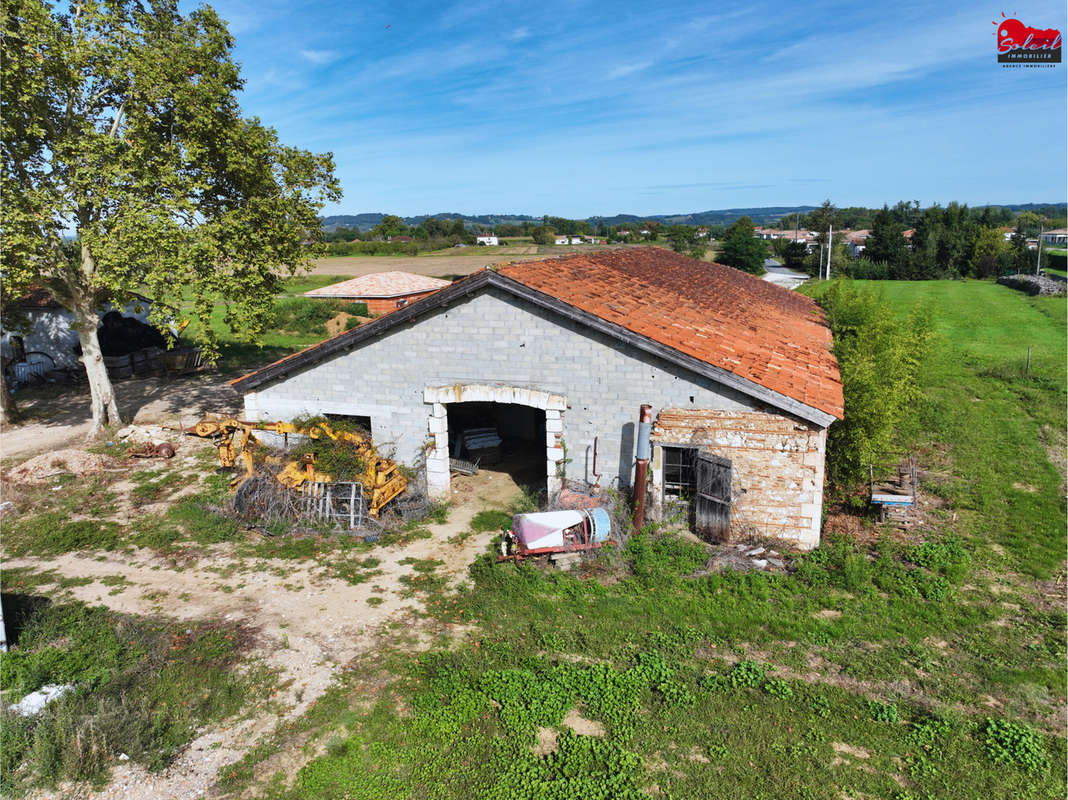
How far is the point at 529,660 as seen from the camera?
8.19 m

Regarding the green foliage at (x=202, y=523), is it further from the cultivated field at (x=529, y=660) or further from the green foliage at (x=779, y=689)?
the green foliage at (x=779, y=689)

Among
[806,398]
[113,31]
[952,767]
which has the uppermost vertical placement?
[113,31]

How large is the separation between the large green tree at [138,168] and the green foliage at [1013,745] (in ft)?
55.3

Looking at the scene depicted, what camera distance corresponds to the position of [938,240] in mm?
69562

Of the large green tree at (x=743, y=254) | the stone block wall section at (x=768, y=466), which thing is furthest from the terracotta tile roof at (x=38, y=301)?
the large green tree at (x=743, y=254)

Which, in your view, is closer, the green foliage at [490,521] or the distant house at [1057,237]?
the green foliage at [490,521]

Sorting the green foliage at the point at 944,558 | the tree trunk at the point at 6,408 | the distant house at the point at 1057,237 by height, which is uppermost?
the distant house at the point at 1057,237

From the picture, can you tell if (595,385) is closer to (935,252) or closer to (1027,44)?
(1027,44)

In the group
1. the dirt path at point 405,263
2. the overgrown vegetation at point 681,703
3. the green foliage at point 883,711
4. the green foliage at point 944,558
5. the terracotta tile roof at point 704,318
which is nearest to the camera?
the overgrown vegetation at point 681,703

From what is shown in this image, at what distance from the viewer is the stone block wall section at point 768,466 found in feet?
34.0

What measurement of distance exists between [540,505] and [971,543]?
763cm

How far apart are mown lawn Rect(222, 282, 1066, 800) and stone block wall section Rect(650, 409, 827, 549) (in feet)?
2.25

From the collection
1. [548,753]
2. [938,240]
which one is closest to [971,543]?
[548,753]

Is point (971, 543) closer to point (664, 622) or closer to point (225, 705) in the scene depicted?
point (664, 622)
